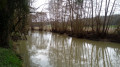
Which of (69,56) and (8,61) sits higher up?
(8,61)

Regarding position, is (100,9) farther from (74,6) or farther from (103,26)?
(74,6)

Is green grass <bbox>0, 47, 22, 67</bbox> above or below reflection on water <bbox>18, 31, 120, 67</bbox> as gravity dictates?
above

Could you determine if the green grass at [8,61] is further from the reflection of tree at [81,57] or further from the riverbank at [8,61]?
the reflection of tree at [81,57]

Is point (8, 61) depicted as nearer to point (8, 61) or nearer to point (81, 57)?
point (8, 61)

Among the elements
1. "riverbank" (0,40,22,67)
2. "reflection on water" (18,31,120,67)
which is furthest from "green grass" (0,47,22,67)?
"reflection on water" (18,31,120,67)

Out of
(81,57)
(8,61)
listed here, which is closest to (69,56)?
(81,57)

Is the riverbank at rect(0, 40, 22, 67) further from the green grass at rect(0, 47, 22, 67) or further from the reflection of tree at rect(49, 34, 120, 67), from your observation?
the reflection of tree at rect(49, 34, 120, 67)

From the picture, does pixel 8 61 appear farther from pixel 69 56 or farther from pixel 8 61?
pixel 69 56

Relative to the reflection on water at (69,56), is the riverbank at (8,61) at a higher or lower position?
higher

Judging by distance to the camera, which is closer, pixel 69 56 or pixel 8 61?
pixel 8 61

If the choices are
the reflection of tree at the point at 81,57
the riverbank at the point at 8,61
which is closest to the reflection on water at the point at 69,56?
the reflection of tree at the point at 81,57

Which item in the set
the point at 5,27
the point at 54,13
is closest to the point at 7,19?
the point at 5,27

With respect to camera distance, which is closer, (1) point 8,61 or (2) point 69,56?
(1) point 8,61

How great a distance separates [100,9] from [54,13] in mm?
10331
